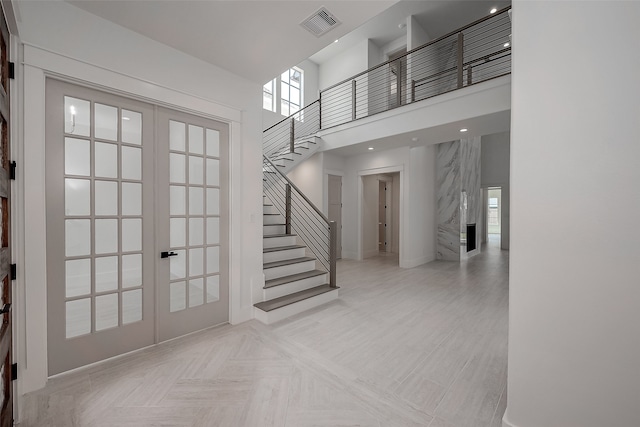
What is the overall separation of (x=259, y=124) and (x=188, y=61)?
947mm

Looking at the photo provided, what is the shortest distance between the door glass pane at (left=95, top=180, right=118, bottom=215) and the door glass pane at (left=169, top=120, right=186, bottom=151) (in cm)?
64

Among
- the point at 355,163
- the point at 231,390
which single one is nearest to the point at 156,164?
the point at 231,390

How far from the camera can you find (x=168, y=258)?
8.75ft

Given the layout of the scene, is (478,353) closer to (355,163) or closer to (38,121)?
(38,121)

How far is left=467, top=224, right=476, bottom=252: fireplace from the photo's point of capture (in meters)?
8.28

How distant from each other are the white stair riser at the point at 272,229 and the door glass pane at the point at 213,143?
71.5 inches

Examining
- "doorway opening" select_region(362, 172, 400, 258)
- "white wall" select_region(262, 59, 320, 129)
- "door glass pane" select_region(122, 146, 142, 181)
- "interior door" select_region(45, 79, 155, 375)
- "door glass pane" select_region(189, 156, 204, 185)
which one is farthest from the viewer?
"doorway opening" select_region(362, 172, 400, 258)

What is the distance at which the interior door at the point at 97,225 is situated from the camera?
2084 mm

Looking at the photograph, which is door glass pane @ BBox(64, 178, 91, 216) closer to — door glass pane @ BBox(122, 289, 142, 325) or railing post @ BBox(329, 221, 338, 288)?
door glass pane @ BBox(122, 289, 142, 325)

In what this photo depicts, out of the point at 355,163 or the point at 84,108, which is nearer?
the point at 84,108

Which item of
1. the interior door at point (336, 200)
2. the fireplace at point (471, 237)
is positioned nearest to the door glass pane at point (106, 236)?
the interior door at point (336, 200)

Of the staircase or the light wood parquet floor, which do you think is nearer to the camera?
the light wood parquet floor

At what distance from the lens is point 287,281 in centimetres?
370

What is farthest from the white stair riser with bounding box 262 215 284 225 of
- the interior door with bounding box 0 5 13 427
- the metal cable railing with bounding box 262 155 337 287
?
the interior door with bounding box 0 5 13 427
